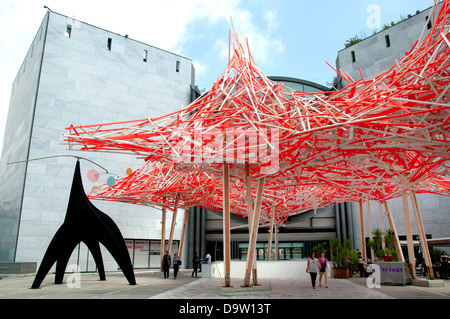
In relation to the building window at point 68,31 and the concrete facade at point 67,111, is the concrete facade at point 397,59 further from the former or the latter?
the building window at point 68,31

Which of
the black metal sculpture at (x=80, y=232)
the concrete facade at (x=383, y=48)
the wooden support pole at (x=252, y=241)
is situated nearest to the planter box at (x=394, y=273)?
the wooden support pole at (x=252, y=241)

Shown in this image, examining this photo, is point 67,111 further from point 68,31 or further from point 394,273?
point 394,273

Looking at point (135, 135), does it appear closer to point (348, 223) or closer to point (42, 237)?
point (42, 237)

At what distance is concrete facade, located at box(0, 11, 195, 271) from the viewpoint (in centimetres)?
2633

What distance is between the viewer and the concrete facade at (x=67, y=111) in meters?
26.3

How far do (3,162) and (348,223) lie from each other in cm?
3501

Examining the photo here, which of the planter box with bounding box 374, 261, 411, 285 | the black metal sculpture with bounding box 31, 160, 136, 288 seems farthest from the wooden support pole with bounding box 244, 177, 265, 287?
the planter box with bounding box 374, 261, 411, 285

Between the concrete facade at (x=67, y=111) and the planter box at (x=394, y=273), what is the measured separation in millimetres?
18597

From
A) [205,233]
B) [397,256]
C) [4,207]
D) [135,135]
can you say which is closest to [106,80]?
[4,207]

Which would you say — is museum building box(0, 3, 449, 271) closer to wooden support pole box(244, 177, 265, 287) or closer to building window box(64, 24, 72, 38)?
building window box(64, 24, 72, 38)

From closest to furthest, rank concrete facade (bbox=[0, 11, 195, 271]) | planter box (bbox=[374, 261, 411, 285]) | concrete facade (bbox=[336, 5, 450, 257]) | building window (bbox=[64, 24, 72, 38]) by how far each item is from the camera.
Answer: planter box (bbox=[374, 261, 411, 285]) < concrete facade (bbox=[0, 11, 195, 271]) < concrete facade (bbox=[336, 5, 450, 257]) < building window (bbox=[64, 24, 72, 38])

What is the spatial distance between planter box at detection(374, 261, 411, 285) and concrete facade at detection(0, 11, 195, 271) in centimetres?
1860

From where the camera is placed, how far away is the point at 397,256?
18.8m

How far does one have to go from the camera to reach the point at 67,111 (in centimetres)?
2898
